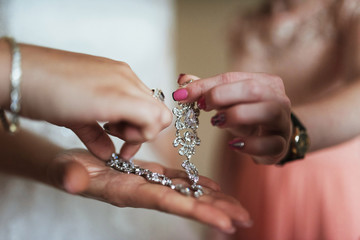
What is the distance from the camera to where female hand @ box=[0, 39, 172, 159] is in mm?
303

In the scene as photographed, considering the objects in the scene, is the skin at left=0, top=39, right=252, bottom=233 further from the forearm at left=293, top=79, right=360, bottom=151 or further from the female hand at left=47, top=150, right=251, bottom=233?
the forearm at left=293, top=79, right=360, bottom=151

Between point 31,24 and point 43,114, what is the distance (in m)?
0.48

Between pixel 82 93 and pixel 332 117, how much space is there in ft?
1.62

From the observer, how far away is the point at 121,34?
0.88 meters

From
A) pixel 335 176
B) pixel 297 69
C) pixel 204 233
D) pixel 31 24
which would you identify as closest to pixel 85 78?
pixel 31 24

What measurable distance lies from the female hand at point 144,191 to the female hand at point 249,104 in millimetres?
81

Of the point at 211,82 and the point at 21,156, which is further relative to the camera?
the point at 21,156

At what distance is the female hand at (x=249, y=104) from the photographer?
0.36 metres

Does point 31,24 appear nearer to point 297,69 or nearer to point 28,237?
point 28,237

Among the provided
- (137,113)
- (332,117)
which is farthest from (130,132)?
(332,117)

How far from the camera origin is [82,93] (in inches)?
11.9

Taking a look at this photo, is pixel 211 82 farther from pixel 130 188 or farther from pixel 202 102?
pixel 130 188

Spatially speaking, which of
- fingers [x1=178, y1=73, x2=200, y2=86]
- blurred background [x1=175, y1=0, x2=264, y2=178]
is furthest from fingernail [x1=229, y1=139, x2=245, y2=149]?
blurred background [x1=175, y1=0, x2=264, y2=178]

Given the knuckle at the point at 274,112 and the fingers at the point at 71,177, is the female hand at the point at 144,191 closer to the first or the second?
the fingers at the point at 71,177
